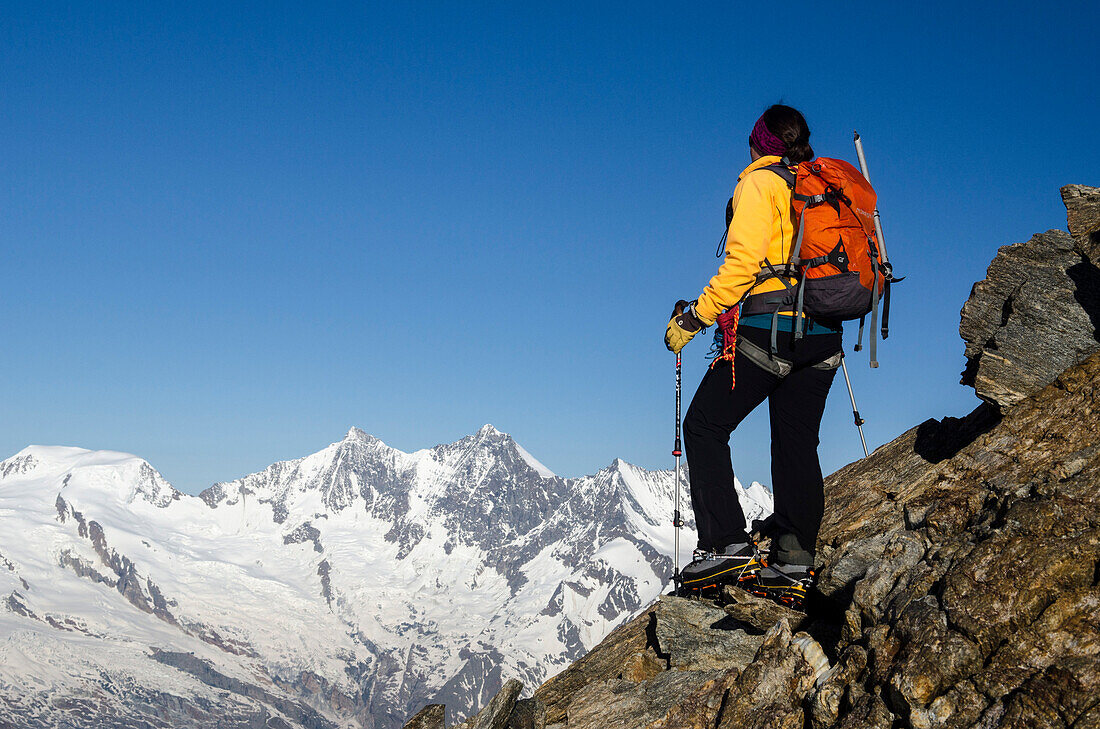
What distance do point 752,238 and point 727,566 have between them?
11.2 ft

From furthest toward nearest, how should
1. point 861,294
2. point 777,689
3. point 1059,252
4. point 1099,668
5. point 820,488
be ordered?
point 1059,252 → point 820,488 → point 861,294 → point 777,689 → point 1099,668

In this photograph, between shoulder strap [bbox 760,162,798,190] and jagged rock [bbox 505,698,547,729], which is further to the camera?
jagged rock [bbox 505,698,547,729]

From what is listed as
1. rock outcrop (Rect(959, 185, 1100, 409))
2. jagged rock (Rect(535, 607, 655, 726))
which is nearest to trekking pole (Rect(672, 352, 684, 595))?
jagged rock (Rect(535, 607, 655, 726))

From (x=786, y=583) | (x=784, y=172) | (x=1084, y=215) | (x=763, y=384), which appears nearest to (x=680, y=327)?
(x=763, y=384)

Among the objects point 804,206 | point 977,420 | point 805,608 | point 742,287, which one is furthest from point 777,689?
point 977,420

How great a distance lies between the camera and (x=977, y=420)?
10312 mm

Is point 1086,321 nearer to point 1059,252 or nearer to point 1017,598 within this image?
point 1059,252

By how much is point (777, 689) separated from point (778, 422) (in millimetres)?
2842

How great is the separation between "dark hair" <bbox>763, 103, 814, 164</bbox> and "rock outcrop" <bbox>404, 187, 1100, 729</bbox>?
120 inches

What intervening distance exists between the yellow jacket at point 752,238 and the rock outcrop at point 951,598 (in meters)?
2.72

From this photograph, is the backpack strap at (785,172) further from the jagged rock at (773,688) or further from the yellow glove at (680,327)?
the jagged rock at (773,688)

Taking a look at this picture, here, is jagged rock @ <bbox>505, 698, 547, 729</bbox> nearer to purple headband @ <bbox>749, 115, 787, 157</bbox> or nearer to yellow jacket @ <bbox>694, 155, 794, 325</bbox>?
yellow jacket @ <bbox>694, 155, 794, 325</bbox>

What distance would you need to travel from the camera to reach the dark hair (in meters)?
8.71

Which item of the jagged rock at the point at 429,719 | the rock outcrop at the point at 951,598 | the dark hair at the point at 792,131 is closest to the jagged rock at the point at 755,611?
the rock outcrop at the point at 951,598
